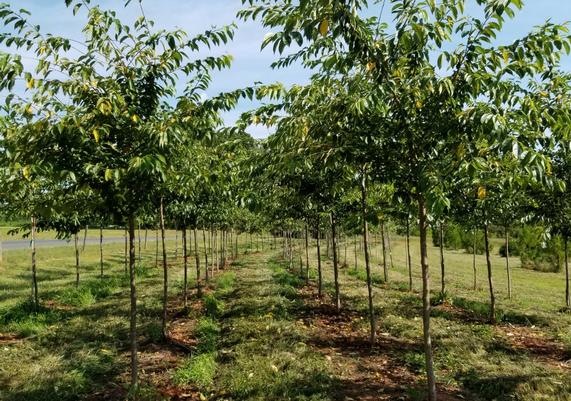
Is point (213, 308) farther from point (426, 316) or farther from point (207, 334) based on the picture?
point (426, 316)

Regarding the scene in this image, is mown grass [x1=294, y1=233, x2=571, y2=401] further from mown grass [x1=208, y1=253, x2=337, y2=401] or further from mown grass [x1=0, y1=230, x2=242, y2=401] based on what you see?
mown grass [x1=0, y1=230, x2=242, y2=401]

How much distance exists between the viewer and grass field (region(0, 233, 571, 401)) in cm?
752

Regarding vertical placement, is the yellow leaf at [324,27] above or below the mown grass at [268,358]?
above

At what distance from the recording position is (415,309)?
14.4 m

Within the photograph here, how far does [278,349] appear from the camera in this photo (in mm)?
9375

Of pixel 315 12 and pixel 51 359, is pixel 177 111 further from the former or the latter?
pixel 51 359

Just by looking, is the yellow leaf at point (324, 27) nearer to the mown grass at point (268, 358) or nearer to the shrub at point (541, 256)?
the mown grass at point (268, 358)

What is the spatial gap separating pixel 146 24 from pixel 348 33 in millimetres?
3208

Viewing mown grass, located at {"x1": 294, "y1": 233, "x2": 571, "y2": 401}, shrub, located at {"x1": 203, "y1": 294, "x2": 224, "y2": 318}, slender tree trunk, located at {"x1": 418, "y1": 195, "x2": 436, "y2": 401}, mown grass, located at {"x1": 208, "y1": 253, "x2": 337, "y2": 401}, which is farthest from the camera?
shrub, located at {"x1": 203, "y1": 294, "x2": 224, "y2": 318}

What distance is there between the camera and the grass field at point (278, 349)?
24.7 feet

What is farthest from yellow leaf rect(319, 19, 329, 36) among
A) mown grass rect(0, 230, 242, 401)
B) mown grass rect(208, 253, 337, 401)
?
mown grass rect(0, 230, 242, 401)

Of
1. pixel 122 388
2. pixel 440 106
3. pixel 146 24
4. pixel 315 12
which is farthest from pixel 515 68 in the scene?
pixel 122 388

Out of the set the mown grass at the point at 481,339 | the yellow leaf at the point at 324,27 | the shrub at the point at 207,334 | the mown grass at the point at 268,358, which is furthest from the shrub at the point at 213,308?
the yellow leaf at the point at 324,27

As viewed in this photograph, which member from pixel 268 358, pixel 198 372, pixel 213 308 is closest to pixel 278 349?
pixel 268 358
